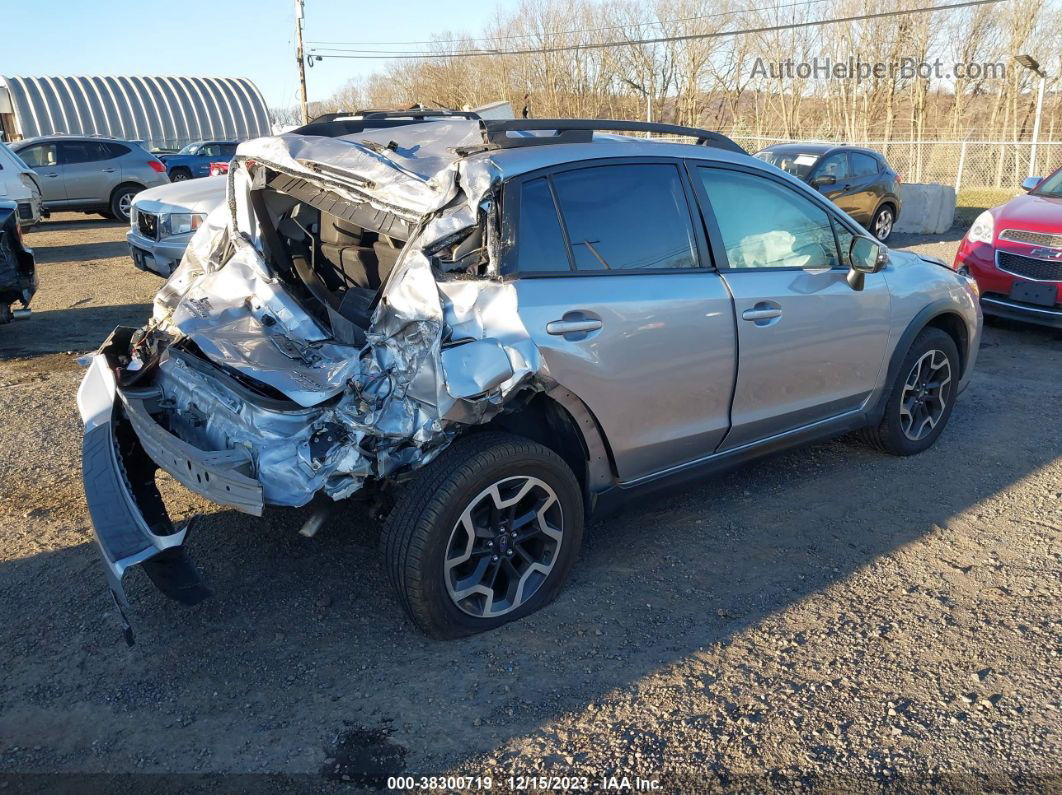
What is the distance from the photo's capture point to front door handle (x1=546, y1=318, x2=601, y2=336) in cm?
320

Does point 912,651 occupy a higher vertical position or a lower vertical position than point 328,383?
lower

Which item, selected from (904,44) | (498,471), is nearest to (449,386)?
(498,471)

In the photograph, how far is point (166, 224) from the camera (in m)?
8.52

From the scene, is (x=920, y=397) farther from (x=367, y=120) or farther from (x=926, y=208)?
(x=926, y=208)

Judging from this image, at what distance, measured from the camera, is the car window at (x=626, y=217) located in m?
3.46

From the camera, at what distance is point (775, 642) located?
330cm

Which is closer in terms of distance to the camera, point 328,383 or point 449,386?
point 449,386

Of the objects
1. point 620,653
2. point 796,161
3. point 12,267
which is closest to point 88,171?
point 12,267

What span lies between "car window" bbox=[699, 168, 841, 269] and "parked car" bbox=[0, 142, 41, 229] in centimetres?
1083

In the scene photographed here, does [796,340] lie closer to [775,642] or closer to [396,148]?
[775,642]

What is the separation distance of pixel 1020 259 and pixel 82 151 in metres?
16.9

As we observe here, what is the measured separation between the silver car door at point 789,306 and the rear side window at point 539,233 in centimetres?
87

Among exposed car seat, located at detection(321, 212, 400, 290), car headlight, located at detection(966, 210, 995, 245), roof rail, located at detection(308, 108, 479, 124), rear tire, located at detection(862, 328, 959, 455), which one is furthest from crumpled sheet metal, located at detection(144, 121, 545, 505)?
car headlight, located at detection(966, 210, 995, 245)

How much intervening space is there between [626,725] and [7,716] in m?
2.06
